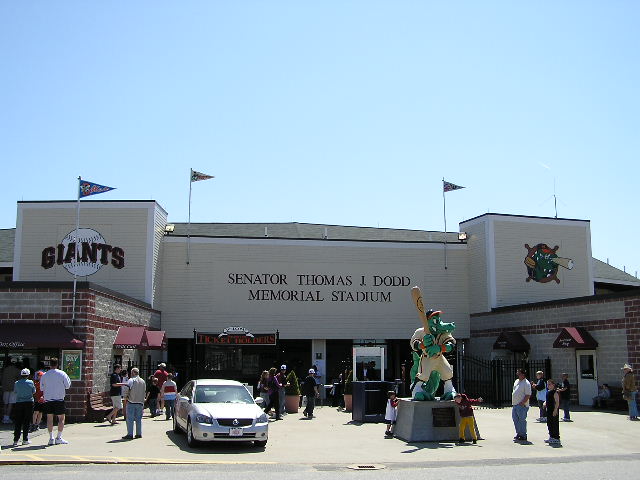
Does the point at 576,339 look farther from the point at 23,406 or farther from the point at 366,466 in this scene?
the point at 23,406

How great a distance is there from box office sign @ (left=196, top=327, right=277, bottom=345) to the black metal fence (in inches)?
317

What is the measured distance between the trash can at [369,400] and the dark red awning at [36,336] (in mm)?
8117

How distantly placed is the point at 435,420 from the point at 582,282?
787 inches

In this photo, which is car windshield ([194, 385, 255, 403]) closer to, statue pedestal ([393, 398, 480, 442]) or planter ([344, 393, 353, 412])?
statue pedestal ([393, 398, 480, 442])

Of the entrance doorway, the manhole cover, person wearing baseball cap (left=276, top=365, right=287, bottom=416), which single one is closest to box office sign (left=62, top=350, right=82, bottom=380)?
person wearing baseball cap (left=276, top=365, right=287, bottom=416)

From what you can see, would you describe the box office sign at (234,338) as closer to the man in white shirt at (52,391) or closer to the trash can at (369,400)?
the trash can at (369,400)

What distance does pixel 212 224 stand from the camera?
1448 inches

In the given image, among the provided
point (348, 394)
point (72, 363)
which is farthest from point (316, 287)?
point (72, 363)

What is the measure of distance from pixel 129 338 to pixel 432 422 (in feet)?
38.1

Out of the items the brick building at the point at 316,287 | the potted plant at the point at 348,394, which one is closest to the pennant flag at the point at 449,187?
the brick building at the point at 316,287

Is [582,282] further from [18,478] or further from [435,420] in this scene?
[18,478]

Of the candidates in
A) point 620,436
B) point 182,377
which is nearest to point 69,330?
point 182,377

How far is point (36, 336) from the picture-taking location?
19219 mm

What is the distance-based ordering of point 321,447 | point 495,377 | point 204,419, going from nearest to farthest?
point 204,419 < point 321,447 < point 495,377
